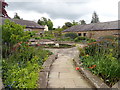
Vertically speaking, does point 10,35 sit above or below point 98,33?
below

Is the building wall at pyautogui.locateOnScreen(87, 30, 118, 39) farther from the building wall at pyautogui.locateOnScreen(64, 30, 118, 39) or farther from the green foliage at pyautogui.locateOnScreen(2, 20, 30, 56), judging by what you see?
the green foliage at pyautogui.locateOnScreen(2, 20, 30, 56)

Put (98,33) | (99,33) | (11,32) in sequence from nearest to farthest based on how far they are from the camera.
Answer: (11,32) < (99,33) < (98,33)

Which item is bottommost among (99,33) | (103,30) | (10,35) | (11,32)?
(10,35)

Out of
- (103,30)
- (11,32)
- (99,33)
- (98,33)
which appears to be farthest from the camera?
(98,33)

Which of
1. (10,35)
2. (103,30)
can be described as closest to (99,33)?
(103,30)

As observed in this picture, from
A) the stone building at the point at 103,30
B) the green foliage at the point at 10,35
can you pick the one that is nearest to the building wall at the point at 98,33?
the stone building at the point at 103,30

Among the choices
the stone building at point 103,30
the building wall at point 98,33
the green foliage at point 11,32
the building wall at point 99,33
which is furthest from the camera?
the building wall at point 98,33

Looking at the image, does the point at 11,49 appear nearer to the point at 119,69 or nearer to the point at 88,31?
the point at 119,69

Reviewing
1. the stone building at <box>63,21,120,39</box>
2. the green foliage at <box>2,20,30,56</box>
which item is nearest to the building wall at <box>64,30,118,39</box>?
the stone building at <box>63,21,120,39</box>

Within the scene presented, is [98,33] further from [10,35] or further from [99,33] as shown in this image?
[10,35]

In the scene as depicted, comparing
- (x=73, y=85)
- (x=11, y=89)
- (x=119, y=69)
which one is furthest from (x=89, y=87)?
(x=11, y=89)

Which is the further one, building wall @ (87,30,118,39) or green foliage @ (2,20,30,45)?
building wall @ (87,30,118,39)

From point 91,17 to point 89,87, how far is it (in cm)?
6118

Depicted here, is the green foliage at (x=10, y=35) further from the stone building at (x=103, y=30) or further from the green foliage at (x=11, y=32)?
the stone building at (x=103, y=30)
